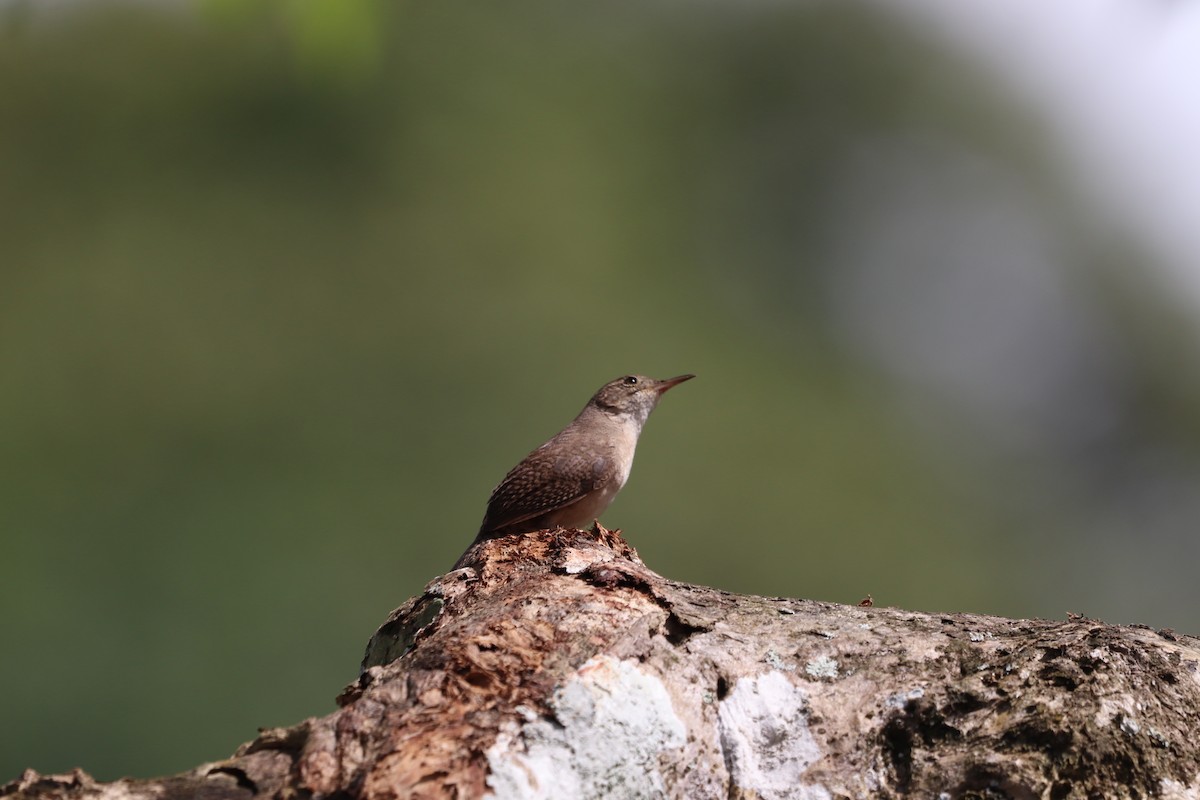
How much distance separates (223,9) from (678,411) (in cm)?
1283

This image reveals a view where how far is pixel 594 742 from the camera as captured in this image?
2.70 m

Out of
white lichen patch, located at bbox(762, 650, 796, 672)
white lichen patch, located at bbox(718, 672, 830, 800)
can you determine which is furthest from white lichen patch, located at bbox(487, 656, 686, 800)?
white lichen patch, located at bbox(762, 650, 796, 672)

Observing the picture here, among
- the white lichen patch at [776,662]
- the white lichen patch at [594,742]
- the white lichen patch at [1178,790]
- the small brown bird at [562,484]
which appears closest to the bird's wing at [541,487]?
the small brown bird at [562,484]

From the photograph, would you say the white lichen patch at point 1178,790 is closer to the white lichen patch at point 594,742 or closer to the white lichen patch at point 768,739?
the white lichen patch at point 768,739

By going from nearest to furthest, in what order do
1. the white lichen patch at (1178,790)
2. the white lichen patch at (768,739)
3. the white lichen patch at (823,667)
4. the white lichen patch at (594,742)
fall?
1. the white lichen patch at (594,742)
2. the white lichen patch at (1178,790)
3. the white lichen patch at (768,739)
4. the white lichen patch at (823,667)

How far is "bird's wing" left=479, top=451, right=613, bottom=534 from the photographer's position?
20.3ft

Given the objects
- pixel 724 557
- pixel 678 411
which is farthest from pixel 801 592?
pixel 678 411

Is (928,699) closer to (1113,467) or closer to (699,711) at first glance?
(699,711)

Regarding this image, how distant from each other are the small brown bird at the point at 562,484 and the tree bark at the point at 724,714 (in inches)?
114

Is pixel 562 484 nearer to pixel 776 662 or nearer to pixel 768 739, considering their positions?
pixel 776 662

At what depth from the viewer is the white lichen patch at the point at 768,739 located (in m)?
2.83

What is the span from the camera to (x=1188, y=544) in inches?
632

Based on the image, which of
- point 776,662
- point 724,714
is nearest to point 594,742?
point 724,714

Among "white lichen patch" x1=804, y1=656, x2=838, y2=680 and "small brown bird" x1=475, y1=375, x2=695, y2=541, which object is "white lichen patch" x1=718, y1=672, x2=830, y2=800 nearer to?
"white lichen patch" x1=804, y1=656, x2=838, y2=680
